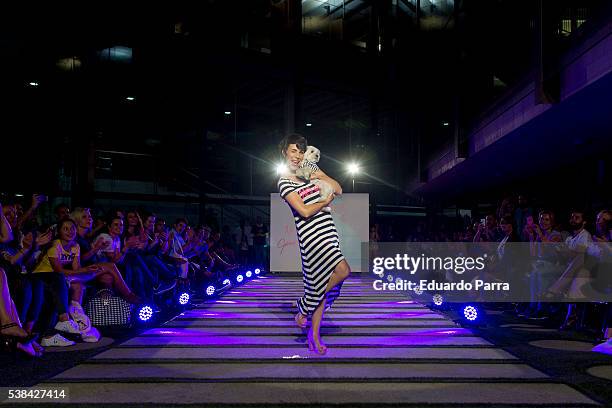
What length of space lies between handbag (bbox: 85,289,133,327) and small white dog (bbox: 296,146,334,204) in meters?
2.45

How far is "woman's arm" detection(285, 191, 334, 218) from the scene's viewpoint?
3.33m

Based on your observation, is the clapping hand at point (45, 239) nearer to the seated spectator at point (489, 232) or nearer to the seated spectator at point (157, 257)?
the seated spectator at point (157, 257)

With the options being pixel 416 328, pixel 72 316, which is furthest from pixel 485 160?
pixel 72 316

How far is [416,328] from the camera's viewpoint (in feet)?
15.3

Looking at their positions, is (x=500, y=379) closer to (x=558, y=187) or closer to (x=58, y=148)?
(x=558, y=187)

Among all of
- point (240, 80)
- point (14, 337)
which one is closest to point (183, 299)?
point (14, 337)

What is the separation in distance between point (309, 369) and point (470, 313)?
249cm

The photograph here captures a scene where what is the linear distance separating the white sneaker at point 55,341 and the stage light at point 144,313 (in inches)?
41.4

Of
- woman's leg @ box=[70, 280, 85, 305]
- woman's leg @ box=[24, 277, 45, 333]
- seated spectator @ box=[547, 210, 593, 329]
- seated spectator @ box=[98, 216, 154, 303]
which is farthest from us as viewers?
seated spectator @ box=[98, 216, 154, 303]

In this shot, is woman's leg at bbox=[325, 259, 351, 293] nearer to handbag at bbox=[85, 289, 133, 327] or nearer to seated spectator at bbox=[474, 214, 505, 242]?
handbag at bbox=[85, 289, 133, 327]

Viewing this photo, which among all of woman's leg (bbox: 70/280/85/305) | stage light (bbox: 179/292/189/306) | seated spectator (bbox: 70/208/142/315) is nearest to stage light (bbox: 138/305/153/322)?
seated spectator (bbox: 70/208/142/315)

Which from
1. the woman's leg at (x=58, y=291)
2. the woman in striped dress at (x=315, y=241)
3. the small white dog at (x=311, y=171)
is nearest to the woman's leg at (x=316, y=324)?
the woman in striped dress at (x=315, y=241)

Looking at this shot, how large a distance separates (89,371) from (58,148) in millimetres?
11084

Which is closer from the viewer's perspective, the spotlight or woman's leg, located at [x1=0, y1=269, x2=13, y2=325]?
woman's leg, located at [x1=0, y1=269, x2=13, y2=325]
